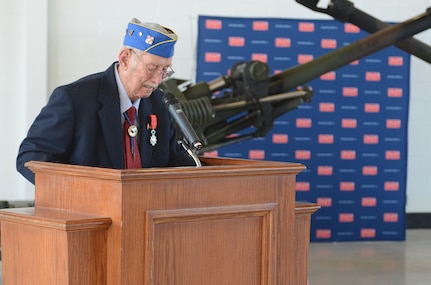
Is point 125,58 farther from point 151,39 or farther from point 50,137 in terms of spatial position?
point 50,137

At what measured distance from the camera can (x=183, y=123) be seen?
8.61 ft

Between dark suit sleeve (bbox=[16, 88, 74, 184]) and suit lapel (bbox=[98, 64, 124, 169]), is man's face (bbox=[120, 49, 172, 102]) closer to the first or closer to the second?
suit lapel (bbox=[98, 64, 124, 169])

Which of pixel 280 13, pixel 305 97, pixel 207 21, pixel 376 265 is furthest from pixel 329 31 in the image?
pixel 376 265

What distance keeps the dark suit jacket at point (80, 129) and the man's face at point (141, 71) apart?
0.05 meters

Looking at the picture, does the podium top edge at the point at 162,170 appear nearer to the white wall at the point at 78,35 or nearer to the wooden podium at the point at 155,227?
the wooden podium at the point at 155,227

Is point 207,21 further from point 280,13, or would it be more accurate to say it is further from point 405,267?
point 405,267

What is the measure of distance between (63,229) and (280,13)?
230 inches

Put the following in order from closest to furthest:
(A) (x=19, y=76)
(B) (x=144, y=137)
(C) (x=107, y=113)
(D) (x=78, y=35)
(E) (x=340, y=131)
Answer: (C) (x=107, y=113), (B) (x=144, y=137), (A) (x=19, y=76), (D) (x=78, y=35), (E) (x=340, y=131)

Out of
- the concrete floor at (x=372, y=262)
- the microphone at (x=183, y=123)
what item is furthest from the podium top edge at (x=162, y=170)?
the concrete floor at (x=372, y=262)

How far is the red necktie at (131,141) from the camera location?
2.79 meters

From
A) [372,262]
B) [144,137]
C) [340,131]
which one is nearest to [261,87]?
[372,262]

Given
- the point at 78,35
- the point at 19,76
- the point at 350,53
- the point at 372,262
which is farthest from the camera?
the point at 78,35

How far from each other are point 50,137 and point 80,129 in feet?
0.32

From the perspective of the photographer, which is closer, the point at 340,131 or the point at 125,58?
the point at 125,58
